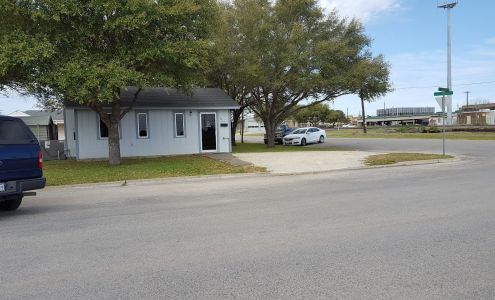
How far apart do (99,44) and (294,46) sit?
43.8 feet

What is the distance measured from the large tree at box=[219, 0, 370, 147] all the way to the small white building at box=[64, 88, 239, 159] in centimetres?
381

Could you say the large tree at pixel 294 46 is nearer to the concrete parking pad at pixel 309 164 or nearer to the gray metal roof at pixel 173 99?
the gray metal roof at pixel 173 99

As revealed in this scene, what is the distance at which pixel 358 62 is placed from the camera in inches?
1151

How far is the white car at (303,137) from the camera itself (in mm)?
35906

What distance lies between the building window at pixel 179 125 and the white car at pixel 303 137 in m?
13.7

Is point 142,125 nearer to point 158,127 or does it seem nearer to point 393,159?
point 158,127

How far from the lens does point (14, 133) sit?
8.76 metres

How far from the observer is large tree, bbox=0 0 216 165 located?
14695 mm

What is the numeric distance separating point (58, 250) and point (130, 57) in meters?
11.6

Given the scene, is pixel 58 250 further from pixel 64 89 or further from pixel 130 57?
pixel 130 57

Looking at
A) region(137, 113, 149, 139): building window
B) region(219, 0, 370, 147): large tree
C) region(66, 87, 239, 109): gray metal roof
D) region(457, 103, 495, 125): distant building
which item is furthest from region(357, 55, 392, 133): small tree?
region(457, 103, 495, 125): distant building

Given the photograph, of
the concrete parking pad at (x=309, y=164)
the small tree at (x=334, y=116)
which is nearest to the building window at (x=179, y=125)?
the concrete parking pad at (x=309, y=164)

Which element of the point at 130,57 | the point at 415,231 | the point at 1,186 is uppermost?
the point at 130,57

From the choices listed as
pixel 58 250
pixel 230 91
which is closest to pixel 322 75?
pixel 230 91
